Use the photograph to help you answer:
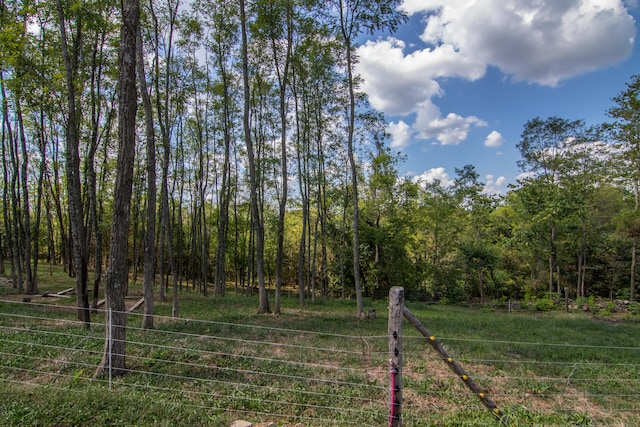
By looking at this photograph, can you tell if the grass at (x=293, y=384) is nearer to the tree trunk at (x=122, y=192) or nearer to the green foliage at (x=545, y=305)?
Answer: the tree trunk at (x=122, y=192)

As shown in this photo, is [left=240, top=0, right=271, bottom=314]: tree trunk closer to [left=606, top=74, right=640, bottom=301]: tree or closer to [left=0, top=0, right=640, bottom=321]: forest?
[left=0, top=0, right=640, bottom=321]: forest

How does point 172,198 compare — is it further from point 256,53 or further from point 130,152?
point 130,152

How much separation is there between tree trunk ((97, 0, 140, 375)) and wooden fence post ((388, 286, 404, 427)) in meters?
3.89

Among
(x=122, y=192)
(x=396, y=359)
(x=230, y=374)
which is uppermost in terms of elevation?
(x=122, y=192)

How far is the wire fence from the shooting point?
13.0 feet

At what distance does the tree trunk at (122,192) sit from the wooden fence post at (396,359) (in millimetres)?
3890

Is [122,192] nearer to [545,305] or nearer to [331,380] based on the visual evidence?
[331,380]

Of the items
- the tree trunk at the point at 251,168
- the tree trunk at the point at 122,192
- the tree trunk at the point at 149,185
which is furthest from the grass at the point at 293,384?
the tree trunk at the point at 251,168

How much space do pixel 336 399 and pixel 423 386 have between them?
1.45m

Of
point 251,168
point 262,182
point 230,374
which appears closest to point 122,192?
point 230,374

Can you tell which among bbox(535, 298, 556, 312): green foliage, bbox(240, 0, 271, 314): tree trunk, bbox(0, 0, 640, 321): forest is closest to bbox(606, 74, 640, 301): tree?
bbox(0, 0, 640, 321): forest

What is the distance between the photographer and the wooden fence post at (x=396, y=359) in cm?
304

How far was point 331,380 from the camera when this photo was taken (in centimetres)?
505

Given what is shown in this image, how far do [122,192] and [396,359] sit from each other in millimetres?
4359
